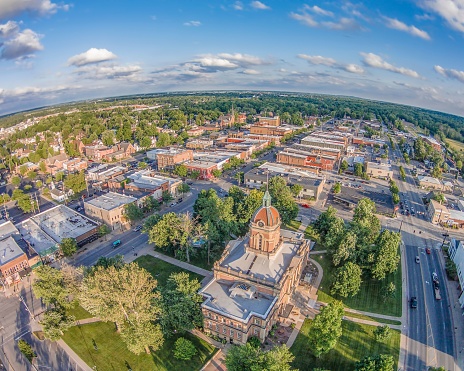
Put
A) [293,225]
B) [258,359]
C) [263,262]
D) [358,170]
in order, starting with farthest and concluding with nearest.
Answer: [358,170], [293,225], [263,262], [258,359]

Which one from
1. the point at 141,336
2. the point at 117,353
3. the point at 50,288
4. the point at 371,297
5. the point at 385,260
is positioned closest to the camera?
the point at 141,336

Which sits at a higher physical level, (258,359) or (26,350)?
(258,359)

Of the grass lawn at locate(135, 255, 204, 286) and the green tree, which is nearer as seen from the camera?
the grass lawn at locate(135, 255, 204, 286)

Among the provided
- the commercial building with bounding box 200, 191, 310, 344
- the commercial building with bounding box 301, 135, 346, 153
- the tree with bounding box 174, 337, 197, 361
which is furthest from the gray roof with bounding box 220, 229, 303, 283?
the commercial building with bounding box 301, 135, 346, 153

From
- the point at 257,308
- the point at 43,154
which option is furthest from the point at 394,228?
the point at 43,154

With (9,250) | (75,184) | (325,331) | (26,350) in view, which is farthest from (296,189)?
(9,250)

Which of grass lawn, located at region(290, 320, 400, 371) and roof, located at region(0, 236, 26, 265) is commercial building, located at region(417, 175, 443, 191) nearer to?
grass lawn, located at region(290, 320, 400, 371)

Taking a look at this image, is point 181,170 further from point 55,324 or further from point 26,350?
point 26,350
